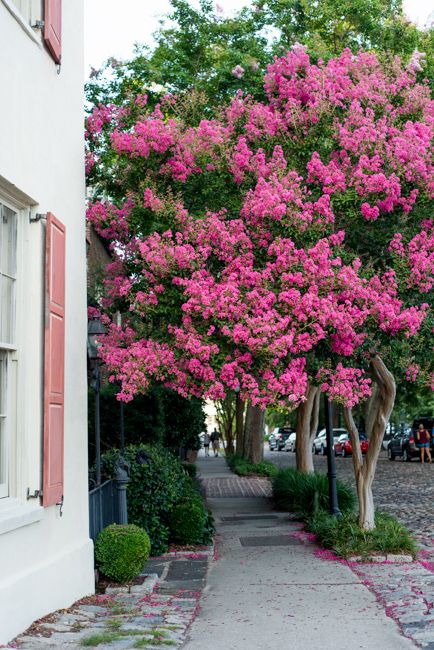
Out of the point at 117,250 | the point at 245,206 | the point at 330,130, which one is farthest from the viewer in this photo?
the point at 117,250

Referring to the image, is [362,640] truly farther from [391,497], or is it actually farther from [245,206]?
[391,497]

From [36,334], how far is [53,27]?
111 inches

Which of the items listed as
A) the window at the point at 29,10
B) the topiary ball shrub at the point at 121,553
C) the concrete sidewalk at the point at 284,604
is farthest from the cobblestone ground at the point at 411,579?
the window at the point at 29,10

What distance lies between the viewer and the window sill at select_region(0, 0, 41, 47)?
6.55 m

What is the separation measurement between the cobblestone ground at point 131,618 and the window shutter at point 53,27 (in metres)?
4.92

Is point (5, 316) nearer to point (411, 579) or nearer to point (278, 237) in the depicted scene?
point (278, 237)

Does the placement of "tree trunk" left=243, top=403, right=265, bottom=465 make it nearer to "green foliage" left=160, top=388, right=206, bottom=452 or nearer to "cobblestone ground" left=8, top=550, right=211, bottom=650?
"green foliage" left=160, top=388, right=206, bottom=452

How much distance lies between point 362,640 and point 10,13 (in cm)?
562

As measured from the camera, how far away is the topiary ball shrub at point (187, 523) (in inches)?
462

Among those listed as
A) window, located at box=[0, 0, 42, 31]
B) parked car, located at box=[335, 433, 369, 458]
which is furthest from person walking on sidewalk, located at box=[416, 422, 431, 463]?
window, located at box=[0, 0, 42, 31]

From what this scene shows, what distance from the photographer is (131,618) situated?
7.19 m

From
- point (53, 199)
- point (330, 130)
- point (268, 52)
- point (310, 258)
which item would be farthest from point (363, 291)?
point (268, 52)

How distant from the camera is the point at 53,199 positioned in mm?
7602

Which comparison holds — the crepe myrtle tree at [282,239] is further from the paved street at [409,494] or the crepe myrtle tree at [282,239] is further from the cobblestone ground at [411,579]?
the paved street at [409,494]
